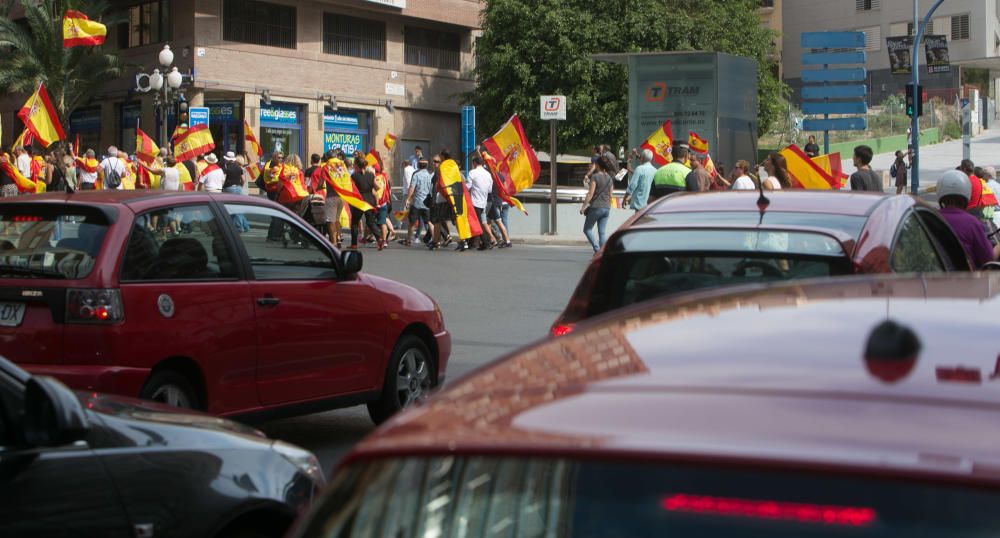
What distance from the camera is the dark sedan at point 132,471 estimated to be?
3.62 meters

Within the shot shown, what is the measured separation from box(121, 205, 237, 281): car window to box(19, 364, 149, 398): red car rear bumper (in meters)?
0.48

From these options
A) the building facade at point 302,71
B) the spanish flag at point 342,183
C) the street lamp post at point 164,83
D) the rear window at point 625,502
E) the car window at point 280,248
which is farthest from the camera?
the building facade at point 302,71

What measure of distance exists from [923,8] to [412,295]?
7702 centimetres

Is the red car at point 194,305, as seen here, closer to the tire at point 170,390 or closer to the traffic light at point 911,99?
the tire at point 170,390

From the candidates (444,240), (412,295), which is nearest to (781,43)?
(444,240)

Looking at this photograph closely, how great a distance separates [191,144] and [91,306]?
2010 centimetres

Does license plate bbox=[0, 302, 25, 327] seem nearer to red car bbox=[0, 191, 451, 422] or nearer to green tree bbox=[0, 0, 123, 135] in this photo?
red car bbox=[0, 191, 451, 422]

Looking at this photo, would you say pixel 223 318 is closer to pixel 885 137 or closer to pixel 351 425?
pixel 351 425

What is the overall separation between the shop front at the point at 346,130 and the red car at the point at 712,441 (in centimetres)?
4609

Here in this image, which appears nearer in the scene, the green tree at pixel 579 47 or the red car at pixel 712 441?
the red car at pixel 712 441

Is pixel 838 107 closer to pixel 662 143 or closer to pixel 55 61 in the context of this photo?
pixel 662 143

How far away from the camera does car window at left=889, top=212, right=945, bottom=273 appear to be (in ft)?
20.5

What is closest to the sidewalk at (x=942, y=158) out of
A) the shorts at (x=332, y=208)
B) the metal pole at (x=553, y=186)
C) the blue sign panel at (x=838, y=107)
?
the blue sign panel at (x=838, y=107)

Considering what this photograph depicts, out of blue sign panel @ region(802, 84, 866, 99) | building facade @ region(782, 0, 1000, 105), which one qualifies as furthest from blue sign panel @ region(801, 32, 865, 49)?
building facade @ region(782, 0, 1000, 105)
